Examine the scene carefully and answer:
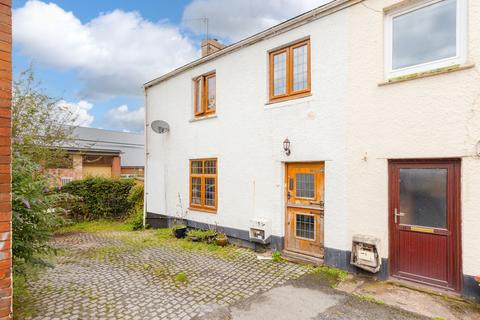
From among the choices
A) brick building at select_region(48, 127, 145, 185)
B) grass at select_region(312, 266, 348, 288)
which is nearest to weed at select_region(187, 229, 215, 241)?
grass at select_region(312, 266, 348, 288)

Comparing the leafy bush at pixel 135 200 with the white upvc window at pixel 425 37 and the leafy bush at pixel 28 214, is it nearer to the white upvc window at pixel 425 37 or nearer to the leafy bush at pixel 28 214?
the leafy bush at pixel 28 214

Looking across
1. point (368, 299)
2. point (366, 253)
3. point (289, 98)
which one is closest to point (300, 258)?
point (366, 253)

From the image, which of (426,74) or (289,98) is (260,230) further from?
(426,74)

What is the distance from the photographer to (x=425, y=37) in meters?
4.82

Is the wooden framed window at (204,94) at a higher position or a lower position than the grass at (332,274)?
higher

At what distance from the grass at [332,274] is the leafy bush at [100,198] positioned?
32.0ft

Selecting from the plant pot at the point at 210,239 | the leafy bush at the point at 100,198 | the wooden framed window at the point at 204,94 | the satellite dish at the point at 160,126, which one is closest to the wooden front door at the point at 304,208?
the plant pot at the point at 210,239

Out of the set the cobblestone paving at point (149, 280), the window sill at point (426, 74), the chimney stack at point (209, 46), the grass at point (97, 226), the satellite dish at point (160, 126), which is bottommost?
the grass at point (97, 226)

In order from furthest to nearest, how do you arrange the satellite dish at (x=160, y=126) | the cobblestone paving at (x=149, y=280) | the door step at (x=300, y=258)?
the satellite dish at (x=160, y=126), the door step at (x=300, y=258), the cobblestone paving at (x=149, y=280)

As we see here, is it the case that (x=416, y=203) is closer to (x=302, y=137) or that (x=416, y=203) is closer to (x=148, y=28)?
(x=302, y=137)

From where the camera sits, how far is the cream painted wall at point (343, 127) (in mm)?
4344

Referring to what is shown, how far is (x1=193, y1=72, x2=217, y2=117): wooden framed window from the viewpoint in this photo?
8.68 metres

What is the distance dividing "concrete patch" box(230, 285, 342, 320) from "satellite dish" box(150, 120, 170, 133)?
22.8 feet

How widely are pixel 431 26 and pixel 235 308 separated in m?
5.67
